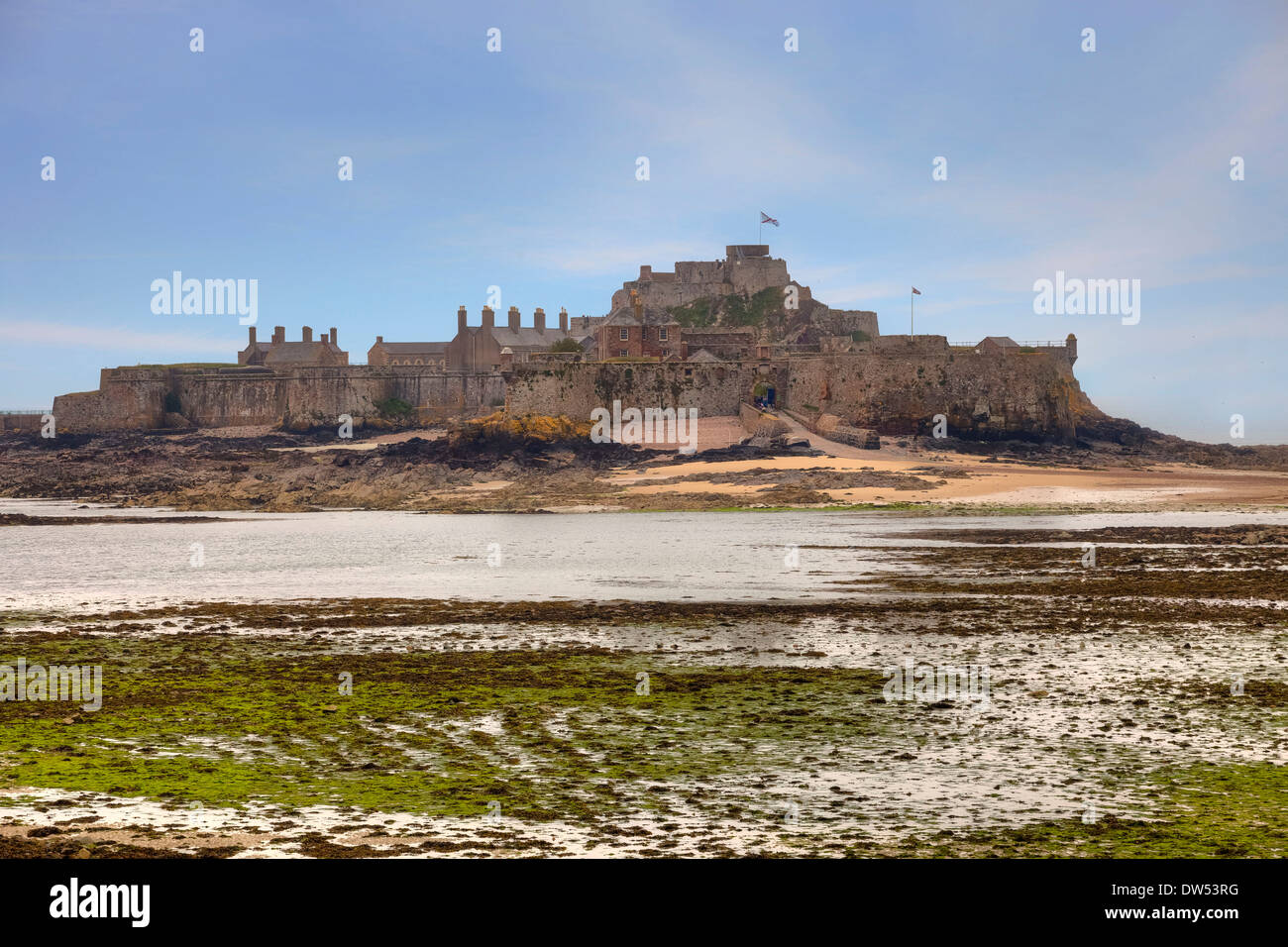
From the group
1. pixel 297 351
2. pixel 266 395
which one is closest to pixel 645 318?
pixel 266 395

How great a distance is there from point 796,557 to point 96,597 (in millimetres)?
13322

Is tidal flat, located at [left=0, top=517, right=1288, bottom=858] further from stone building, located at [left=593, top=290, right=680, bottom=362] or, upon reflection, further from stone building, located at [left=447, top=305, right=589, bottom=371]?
stone building, located at [left=447, top=305, right=589, bottom=371]

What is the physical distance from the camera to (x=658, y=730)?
32.3 feet

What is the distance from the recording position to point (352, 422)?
7450cm

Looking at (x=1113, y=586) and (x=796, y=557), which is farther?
(x=796, y=557)

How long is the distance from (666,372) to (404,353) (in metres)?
38.5

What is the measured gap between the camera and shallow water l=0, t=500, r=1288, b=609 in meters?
20.2

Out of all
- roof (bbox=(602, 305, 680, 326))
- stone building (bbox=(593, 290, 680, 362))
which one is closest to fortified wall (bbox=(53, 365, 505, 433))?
roof (bbox=(602, 305, 680, 326))

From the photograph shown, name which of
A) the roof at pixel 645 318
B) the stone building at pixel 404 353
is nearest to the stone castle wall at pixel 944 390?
the roof at pixel 645 318

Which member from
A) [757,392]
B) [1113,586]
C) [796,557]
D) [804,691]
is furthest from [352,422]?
[804,691]

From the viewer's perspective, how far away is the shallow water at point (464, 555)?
66.2 ft

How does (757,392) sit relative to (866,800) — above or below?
above

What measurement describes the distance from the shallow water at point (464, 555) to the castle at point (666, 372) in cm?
2012

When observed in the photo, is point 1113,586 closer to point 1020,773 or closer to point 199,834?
point 1020,773
